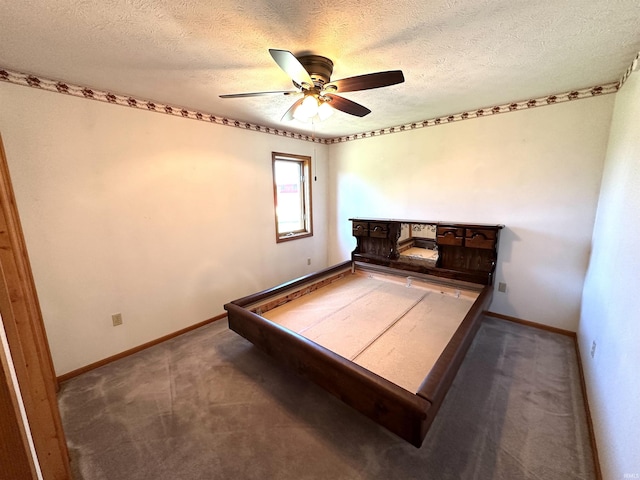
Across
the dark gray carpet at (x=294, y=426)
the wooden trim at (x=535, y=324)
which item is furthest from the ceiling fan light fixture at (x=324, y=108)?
the wooden trim at (x=535, y=324)

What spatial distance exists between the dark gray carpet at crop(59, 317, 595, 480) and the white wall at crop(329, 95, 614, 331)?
2.42 ft

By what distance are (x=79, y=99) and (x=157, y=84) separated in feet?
2.21

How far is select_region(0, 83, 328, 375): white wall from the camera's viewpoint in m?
2.01

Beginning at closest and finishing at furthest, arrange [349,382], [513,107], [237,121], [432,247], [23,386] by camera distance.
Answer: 1. [23,386]
2. [349,382]
3. [513,107]
4. [237,121]
5. [432,247]

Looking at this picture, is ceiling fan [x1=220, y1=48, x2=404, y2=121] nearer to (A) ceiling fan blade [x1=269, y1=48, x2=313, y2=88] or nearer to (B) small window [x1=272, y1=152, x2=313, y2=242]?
(A) ceiling fan blade [x1=269, y1=48, x2=313, y2=88]

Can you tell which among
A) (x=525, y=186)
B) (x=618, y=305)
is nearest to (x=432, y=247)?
(x=525, y=186)

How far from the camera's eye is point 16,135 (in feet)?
6.17

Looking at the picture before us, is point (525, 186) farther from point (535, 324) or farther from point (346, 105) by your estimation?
point (346, 105)

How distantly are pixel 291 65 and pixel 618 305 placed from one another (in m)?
2.41

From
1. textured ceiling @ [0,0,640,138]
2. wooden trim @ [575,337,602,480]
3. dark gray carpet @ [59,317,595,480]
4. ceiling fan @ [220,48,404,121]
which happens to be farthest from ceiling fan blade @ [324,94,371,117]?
wooden trim @ [575,337,602,480]

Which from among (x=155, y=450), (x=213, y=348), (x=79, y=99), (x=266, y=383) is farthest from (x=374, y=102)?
(x=155, y=450)

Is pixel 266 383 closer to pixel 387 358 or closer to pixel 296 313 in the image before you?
pixel 296 313

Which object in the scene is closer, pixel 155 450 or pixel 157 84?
pixel 155 450

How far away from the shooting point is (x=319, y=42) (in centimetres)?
155
